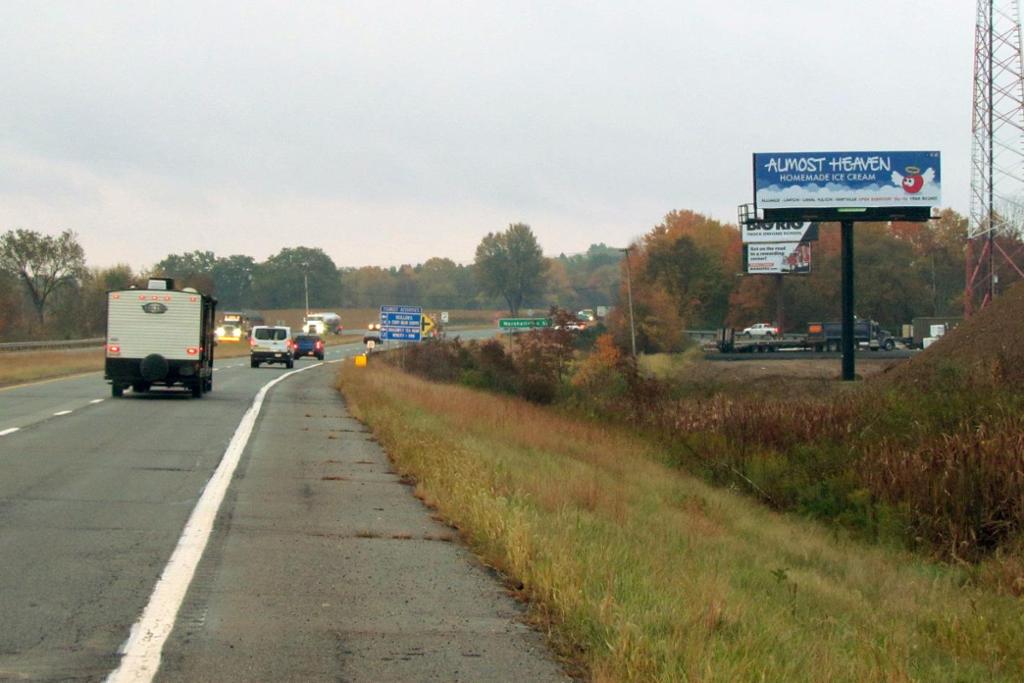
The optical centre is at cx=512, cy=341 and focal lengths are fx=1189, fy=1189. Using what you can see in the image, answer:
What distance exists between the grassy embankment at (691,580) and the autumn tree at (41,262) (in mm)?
80637

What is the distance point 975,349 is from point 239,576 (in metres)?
37.4

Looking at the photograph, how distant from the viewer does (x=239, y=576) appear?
874 centimetres

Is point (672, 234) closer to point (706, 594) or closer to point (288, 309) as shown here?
point (288, 309)

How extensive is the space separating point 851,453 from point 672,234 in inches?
3501

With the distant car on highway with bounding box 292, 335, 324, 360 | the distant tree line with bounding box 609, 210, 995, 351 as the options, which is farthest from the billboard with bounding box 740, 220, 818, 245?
the distant car on highway with bounding box 292, 335, 324, 360

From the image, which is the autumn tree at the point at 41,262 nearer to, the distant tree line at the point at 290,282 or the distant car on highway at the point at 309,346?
the distant tree line at the point at 290,282

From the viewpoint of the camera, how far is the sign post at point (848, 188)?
5403cm

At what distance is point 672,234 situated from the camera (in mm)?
111062

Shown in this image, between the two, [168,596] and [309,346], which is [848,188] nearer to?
[309,346]

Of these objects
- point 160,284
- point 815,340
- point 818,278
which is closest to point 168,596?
point 160,284

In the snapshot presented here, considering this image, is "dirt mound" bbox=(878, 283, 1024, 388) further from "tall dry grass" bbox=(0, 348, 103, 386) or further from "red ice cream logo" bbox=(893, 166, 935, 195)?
"tall dry grass" bbox=(0, 348, 103, 386)

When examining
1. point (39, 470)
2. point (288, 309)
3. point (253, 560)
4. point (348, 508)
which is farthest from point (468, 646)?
point (288, 309)

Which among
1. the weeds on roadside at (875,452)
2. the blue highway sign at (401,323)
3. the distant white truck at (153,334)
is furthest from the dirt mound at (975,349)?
the distant white truck at (153,334)

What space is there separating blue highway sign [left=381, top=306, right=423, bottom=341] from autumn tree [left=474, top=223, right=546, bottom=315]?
7092cm
